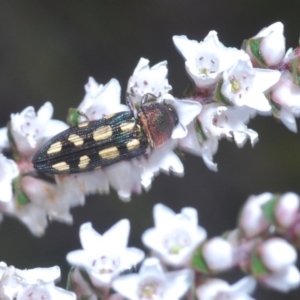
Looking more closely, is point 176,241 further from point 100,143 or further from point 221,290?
point 100,143

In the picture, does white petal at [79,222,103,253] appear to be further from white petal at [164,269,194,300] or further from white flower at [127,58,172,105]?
Result: white flower at [127,58,172,105]

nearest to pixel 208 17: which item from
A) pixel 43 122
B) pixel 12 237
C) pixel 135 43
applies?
pixel 135 43

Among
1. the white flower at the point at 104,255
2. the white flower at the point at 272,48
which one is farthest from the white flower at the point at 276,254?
the white flower at the point at 272,48

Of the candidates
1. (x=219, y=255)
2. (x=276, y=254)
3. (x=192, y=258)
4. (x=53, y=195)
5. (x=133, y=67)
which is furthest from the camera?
(x=133, y=67)

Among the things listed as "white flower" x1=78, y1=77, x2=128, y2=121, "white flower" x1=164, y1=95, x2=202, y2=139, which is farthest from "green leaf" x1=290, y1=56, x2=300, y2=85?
"white flower" x1=78, y1=77, x2=128, y2=121

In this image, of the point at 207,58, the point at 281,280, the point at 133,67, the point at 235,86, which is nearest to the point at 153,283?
the point at 281,280

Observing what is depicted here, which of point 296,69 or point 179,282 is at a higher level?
point 296,69

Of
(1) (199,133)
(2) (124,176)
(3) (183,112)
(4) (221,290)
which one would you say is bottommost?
(4) (221,290)

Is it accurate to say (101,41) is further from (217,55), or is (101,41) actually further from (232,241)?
(232,241)
